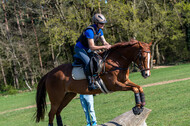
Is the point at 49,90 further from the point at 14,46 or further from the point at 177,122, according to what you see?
the point at 14,46

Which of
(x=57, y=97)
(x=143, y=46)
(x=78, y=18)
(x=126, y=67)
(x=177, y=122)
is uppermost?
(x=78, y=18)

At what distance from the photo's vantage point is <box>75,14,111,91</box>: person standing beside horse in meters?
7.30

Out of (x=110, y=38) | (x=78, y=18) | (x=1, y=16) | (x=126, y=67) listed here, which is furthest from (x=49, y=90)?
(x=1, y=16)

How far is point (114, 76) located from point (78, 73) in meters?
1.19

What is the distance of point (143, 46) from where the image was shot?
7031 mm

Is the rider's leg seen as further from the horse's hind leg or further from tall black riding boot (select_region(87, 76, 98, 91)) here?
the horse's hind leg

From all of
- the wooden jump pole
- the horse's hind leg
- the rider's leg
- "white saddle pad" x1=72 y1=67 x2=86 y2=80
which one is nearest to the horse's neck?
the rider's leg

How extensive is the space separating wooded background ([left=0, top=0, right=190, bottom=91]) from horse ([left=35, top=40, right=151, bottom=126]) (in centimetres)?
2597

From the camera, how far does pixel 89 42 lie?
7305 mm

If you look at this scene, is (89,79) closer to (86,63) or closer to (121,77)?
(86,63)

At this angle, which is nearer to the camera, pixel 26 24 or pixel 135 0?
pixel 135 0

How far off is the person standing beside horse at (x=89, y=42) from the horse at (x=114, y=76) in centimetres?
31

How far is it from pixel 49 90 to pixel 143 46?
353 centimetres

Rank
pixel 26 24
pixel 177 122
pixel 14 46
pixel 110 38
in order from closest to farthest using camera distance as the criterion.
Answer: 1. pixel 177 122
2. pixel 110 38
3. pixel 14 46
4. pixel 26 24
